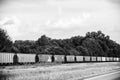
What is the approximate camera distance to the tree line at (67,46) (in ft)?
216

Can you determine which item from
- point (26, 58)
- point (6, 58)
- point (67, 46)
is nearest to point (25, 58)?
point (26, 58)

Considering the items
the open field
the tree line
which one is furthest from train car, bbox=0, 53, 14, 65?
the tree line

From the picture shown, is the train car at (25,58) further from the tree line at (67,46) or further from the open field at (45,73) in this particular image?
the open field at (45,73)

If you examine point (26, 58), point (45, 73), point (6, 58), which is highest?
point (6, 58)

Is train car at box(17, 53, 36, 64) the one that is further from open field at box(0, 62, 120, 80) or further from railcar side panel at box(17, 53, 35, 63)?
open field at box(0, 62, 120, 80)

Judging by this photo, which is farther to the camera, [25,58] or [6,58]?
[25,58]

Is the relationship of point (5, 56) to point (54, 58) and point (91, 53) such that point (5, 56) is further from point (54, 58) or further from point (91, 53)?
point (91, 53)

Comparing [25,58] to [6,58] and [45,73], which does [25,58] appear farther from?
[45,73]

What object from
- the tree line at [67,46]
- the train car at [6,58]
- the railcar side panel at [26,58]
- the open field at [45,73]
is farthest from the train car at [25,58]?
the open field at [45,73]

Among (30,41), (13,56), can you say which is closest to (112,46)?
(30,41)

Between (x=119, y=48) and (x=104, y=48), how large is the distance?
12330mm

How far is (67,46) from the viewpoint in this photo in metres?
105

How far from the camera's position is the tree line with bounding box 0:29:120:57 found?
216ft

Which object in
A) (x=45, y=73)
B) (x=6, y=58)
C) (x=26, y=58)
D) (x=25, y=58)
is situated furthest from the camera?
(x=26, y=58)
